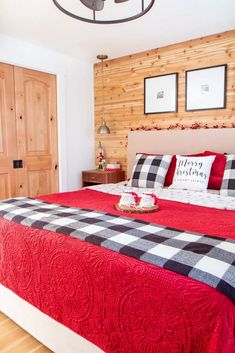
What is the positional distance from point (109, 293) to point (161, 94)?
2.93m

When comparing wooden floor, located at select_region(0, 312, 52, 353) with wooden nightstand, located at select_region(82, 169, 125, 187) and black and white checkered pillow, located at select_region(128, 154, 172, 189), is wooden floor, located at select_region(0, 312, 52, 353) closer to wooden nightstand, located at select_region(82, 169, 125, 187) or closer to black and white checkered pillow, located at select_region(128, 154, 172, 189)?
black and white checkered pillow, located at select_region(128, 154, 172, 189)

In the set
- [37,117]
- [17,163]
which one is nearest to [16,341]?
[17,163]

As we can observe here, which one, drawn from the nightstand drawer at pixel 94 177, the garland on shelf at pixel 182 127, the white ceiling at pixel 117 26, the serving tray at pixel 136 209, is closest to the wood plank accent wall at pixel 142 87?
the garland on shelf at pixel 182 127

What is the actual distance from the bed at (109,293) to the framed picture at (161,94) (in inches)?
72.1

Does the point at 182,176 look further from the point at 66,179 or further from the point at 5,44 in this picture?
the point at 5,44

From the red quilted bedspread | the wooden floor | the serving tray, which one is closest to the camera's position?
the red quilted bedspread

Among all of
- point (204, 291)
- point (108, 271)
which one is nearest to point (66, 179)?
point (108, 271)

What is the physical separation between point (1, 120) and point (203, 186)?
2.35 meters

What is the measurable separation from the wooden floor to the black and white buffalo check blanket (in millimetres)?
686

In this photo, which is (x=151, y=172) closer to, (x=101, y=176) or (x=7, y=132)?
(x=101, y=176)

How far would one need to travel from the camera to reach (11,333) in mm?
1656

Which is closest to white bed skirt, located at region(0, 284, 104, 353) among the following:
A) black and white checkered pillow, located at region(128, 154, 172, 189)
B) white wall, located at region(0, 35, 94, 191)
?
black and white checkered pillow, located at region(128, 154, 172, 189)

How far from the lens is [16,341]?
62.7 inches

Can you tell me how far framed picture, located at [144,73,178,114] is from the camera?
3418mm
